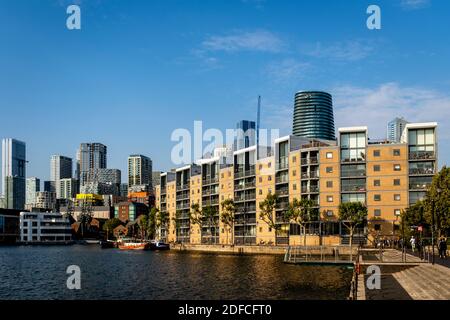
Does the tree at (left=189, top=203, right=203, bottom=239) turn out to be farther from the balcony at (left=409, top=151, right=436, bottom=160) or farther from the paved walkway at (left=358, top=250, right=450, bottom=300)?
the paved walkway at (left=358, top=250, right=450, bottom=300)

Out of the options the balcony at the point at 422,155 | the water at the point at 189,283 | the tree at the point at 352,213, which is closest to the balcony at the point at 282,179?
the tree at the point at 352,213

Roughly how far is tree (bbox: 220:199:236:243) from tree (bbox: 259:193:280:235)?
1307 centimetres

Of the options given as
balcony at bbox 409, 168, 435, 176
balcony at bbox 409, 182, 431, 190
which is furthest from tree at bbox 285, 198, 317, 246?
balcony at bbox 409, 168, 435, 176

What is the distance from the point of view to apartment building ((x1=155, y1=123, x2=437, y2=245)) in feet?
394

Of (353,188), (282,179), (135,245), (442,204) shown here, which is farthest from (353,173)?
(135,245)

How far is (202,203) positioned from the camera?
17262 cm

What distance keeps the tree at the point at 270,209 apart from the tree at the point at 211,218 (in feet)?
72.8

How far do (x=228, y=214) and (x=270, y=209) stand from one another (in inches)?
807

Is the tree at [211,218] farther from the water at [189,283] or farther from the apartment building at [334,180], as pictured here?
the water at [189,283]

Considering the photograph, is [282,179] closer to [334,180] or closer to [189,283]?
[334,180]

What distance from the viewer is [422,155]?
11956cm
